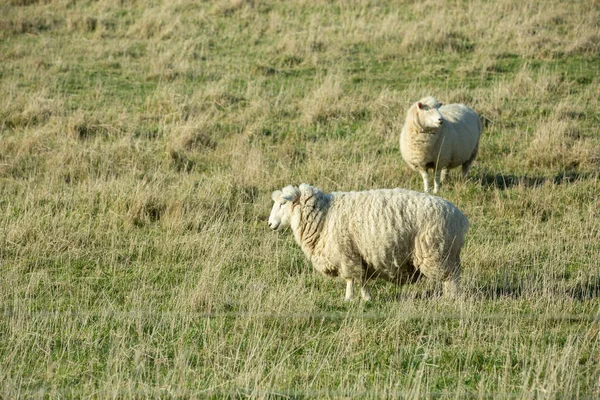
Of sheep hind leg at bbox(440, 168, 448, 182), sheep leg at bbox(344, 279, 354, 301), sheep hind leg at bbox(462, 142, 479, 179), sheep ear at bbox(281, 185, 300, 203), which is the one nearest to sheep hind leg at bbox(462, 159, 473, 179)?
sheep hind leg at bbox(462, 142, 479, 179)

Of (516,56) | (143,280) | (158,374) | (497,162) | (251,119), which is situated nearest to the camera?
(158,374)

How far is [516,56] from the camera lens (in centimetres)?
1606

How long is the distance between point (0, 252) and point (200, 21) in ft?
37.4

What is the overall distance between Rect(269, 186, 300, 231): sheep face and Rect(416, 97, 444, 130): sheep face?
3.23m

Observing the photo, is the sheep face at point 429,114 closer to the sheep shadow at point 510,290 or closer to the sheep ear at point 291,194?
the sheep shadow at point 510,290

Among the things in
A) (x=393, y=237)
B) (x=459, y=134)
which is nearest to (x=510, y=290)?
(x=393, y=237)

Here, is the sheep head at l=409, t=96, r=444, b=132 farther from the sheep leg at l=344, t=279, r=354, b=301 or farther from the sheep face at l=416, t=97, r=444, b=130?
the sheep leg at l=344, t=279, r=354, b=301

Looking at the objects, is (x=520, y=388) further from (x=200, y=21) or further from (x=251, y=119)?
(x=200, y=21)

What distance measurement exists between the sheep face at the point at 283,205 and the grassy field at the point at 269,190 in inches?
20.4

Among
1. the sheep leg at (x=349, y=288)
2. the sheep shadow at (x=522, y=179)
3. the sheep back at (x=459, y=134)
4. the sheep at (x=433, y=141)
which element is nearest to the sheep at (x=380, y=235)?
the sheep leg at (x=349, y=288)

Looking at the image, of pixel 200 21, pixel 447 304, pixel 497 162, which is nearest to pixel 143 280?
pixel 447 304

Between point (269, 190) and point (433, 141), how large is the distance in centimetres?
214

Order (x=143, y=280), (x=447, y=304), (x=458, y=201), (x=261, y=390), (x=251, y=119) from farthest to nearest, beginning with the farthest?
(x=251, y=119), (x=458, y=201), (x=143, y=280), (x=447, y=304), (x=261, y=390)

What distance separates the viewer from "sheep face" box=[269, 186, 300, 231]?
7340 mm
